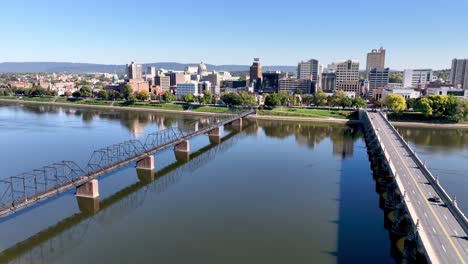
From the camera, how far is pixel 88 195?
1155 inches

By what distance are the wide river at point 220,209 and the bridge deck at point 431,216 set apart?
9.19 ft

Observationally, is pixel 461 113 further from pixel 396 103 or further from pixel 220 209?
pixel 220 209

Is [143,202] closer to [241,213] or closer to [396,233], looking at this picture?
[241,213]

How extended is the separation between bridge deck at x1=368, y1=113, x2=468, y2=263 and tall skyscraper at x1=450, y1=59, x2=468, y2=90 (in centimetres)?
14435

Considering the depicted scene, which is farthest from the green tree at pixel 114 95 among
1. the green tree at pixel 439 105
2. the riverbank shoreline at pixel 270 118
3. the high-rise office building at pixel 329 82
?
the green tree at pixel 439 105

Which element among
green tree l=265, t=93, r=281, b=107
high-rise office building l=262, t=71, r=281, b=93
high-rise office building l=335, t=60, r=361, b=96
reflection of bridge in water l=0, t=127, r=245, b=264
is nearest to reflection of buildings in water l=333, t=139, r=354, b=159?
reflection of bridge in water l=0, t=127, r=245, b=264

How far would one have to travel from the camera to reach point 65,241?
906 inches

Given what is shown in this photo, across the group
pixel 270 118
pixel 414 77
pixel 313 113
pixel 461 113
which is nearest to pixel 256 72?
pixel 414 77

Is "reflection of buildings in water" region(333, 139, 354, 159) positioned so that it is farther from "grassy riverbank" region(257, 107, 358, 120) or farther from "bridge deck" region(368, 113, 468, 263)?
"grassy riverbank" region(257, 107, 358, 120)

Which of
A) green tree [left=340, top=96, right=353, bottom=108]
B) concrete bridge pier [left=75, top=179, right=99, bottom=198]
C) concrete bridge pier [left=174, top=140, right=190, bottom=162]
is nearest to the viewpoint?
concrete bridge pier [left=75, top=179, right=99, bottom=198]

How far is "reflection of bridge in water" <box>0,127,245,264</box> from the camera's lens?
21297 millimetres

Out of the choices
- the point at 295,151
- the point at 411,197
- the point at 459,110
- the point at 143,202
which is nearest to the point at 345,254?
the point at 411,197

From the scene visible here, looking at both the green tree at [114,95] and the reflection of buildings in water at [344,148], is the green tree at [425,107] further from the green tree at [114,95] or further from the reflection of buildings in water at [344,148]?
the green tree at [114,95]

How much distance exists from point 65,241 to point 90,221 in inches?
122
